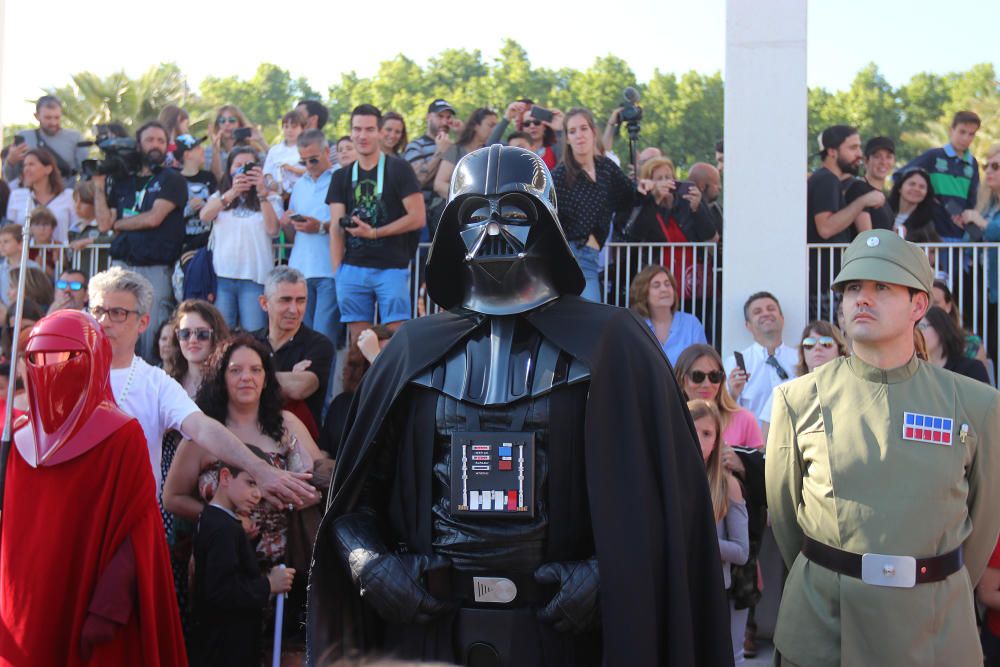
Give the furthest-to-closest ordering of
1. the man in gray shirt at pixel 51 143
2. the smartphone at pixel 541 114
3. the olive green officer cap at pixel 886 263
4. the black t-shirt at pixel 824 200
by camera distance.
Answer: the man in gray shirt at pixel 51 143 → the smartphone at pixel 541 114 → the black t-shirt at pixel 824 200 → the olive green officer cap at pixel 886 263

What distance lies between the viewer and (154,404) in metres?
5.63

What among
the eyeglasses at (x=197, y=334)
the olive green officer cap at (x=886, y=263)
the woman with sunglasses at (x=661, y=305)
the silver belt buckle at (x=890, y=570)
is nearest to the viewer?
the silver belt buckle at (x=890, y=570)

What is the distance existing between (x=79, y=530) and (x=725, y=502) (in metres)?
2.84

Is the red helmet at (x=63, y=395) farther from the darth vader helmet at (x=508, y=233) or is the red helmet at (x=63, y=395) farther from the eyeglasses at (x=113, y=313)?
the darth vader helmet at (x=508, y=233)

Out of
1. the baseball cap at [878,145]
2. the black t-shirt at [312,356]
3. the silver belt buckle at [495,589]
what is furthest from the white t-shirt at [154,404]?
the baseball cap at [878,145]

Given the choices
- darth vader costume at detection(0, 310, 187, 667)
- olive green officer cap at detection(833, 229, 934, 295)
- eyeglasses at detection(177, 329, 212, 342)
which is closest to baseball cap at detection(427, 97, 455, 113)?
eyeglasses at detection(177, 329, 212, 342)

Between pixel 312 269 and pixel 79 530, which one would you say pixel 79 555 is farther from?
pixel 312 269

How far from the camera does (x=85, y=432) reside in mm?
4727

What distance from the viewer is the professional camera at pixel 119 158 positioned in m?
9.48

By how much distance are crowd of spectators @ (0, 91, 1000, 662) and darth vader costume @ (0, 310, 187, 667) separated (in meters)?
A: 0.58

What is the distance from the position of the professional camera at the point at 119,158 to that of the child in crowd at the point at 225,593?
16.5 ft

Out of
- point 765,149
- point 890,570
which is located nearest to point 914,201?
point 765,149

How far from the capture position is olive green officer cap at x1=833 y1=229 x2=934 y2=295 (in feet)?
13.8

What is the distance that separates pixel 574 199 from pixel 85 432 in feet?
14.1
